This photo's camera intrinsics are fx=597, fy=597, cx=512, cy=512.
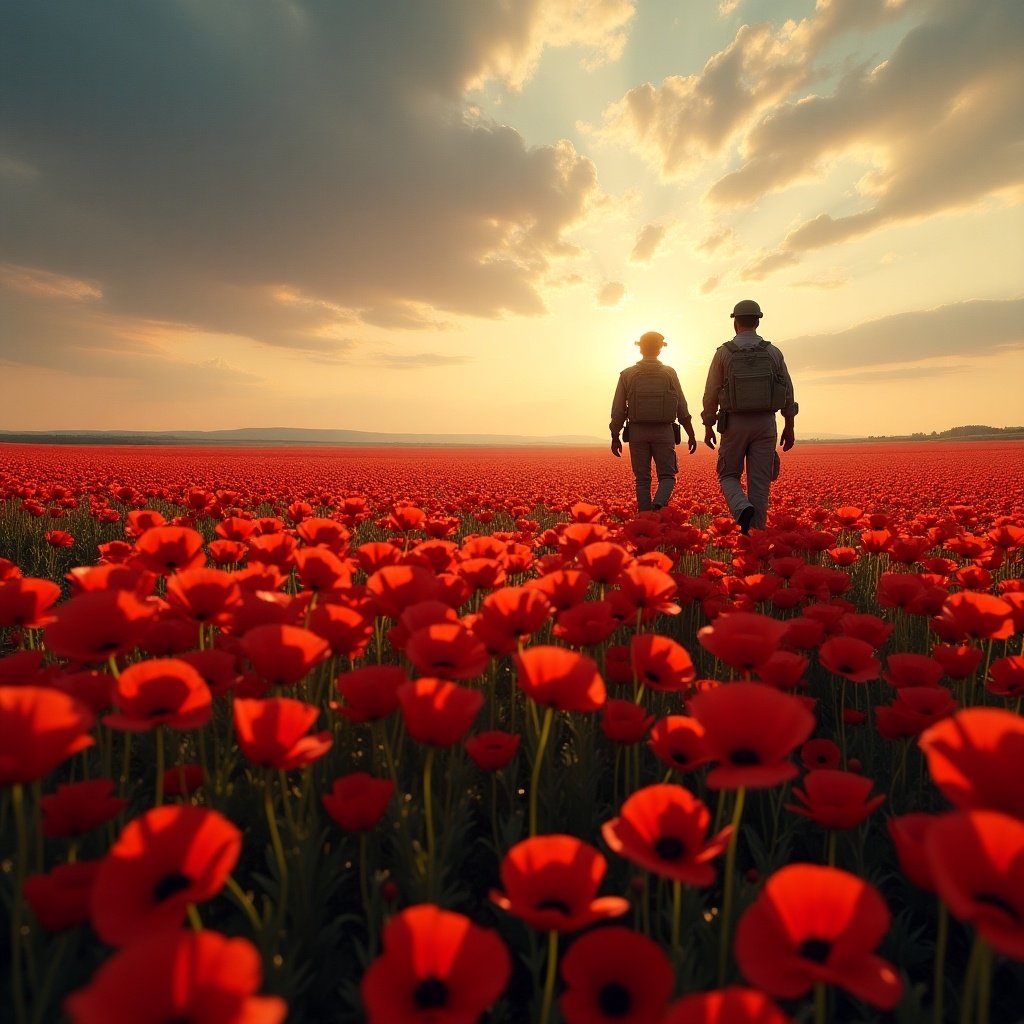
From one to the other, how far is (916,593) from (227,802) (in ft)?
10.1

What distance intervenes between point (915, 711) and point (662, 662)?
2.85ft

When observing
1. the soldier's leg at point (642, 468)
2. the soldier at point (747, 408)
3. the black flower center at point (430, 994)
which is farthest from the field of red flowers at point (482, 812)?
the soldier's leg at point (642, 468)

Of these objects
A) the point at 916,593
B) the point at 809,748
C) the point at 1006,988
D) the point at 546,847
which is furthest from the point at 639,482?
the point at 546,847

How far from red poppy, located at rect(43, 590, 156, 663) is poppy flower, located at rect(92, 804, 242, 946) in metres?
0.74

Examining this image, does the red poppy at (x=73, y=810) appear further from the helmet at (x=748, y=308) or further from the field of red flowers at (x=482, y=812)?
the helmet at (x=748, y=308)

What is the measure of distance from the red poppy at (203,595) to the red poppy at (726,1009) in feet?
5.43

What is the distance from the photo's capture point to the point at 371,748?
2.38 m

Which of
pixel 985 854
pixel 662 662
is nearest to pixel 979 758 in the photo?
pixel 985 854

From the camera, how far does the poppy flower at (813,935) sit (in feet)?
2.92

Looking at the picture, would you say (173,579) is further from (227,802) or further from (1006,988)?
(1006,988)

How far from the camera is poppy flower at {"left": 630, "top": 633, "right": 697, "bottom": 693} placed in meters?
1.84

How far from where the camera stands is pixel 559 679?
1.53 m

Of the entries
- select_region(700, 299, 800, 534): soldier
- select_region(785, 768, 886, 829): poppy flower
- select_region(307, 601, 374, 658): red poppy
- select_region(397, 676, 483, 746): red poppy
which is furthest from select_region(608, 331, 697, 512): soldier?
select_region(397, 676, 483, 746): red poppy

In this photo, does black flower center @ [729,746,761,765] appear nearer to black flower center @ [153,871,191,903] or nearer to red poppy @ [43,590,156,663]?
black flower center @ [153,871,191,903]
